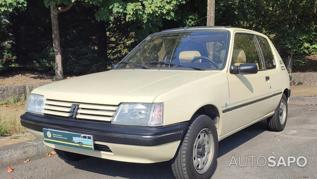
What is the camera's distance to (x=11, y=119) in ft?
23.1

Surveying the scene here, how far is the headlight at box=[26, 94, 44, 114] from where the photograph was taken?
15.4 ft

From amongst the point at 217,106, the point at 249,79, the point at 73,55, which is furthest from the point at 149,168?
the point at 73,55

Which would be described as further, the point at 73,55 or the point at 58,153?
the point at 73,55

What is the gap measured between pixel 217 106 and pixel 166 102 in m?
0.96

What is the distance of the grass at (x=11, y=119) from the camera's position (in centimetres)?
645

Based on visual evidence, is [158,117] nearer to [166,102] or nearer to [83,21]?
[166,102]

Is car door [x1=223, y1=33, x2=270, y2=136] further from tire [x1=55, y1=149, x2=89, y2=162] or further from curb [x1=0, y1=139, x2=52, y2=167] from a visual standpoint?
curb [x1=0, y1=139, x2=52, y2=167]

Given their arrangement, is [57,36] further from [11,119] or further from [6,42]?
[11,119]

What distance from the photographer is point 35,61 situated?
11.4m

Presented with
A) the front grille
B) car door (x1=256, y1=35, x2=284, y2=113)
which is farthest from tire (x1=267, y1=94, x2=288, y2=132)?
the front grille

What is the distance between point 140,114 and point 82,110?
0.61m

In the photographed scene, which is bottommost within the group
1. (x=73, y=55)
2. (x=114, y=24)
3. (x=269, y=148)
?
(x=269, y=148)

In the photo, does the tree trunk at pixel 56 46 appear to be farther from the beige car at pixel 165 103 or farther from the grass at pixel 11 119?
the beige car at pixel 165 103

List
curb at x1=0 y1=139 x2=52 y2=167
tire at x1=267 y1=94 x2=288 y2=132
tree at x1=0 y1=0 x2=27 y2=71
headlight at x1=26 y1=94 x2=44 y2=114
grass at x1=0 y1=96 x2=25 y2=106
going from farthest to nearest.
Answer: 1. tree at x1=0 y1=0 x2=27 y2=71
2. grass at x1=0 y1=96 x2=25 y2=106
3. tire at x1=267 y1=94 x2=288 y2=132
4. curb at x1=0 y1=139 x2=52 y2=167
5. headlight at x1=26 y1=94 x2=44 y2=114
